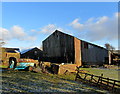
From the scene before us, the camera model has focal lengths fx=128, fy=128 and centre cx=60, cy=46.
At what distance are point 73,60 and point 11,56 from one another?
15.2m

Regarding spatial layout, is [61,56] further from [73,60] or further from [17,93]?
[17,93]

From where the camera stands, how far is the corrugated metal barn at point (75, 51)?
109ft

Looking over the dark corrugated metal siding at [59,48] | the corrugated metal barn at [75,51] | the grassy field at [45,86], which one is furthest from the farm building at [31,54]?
the grassy field at [45,86]

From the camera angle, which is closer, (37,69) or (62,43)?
(37,69)

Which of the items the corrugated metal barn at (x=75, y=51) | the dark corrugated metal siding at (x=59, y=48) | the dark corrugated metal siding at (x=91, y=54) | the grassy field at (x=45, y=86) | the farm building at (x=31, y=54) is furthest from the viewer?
the farm building at (x=31, y=54)

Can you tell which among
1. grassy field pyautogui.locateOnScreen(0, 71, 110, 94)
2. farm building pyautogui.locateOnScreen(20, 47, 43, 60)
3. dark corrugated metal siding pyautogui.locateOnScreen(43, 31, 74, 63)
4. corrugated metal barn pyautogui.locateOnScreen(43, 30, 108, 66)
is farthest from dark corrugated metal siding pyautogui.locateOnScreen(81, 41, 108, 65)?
grassy field pyautogui.locateOnScreen(0, 71, 110, 94)

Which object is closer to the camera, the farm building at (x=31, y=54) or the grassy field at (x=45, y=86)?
the grassy field at (x=45, y=86)

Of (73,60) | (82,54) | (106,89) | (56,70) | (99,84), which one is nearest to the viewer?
(106,89)

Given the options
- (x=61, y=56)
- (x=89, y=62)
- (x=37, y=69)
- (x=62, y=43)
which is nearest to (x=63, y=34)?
(x=62, y=43)

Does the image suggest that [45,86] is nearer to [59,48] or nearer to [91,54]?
[59,48]

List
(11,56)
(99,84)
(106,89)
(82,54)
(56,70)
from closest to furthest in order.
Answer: (106,89), (99,84), (56,70), (11,56), (82,54)

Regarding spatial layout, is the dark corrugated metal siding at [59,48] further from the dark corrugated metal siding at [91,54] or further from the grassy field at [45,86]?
the grassy field at [45,86]

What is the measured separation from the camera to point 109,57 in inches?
1410

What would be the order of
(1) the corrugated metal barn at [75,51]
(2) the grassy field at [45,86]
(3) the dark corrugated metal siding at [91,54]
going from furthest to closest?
(3) the dark corrugated metal siding at [91,54], (1) the corrugated metal barn at [75,51], (2) the grassy field at [45,86]
